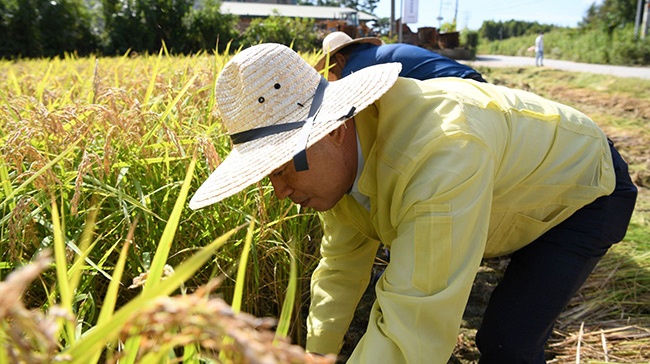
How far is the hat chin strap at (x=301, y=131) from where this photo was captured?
924 mm

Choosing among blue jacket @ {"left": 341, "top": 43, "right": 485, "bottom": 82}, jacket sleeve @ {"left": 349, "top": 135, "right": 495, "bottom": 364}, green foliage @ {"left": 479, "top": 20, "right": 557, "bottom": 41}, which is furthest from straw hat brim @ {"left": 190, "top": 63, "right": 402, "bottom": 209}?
green foliage @ {"left": 479, "top": 20, "right": 557, "bottom": 41}

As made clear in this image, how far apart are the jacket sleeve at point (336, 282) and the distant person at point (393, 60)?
1.23 m

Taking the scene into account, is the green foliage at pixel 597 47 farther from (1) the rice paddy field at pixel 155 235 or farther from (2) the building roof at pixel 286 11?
(1) the rice paddy field at pixel 155 235

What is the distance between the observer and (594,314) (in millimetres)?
2049

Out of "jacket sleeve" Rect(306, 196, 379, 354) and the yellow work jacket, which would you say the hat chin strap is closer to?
the yellow work jacket

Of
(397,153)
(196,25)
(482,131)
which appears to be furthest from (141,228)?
(196,25)

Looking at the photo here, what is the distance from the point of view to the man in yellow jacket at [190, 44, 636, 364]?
3.04 feet

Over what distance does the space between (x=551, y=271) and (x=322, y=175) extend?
26.6 inches

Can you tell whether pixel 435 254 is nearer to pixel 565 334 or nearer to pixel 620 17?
pixel 565 334

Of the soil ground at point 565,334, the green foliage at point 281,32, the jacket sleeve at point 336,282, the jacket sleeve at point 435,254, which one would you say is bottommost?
the green foliage at point 281,32

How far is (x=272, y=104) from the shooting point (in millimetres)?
1013

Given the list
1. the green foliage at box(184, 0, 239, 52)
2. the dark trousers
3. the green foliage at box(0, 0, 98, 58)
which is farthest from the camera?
the green foliage at box(184, 0, 239, 52)

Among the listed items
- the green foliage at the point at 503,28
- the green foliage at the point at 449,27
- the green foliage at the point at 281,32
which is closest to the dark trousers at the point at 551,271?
the green foliage at the point at 281,32

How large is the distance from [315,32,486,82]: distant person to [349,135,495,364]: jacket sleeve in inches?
64.7
